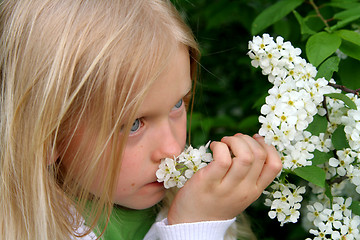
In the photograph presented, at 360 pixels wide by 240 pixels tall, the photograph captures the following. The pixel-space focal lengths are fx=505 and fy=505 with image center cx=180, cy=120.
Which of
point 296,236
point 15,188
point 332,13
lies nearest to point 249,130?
point 296,236

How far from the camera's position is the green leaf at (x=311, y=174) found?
1369 mm

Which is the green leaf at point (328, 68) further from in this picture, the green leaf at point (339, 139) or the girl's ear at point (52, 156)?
the girl's ear at point (52, 156)

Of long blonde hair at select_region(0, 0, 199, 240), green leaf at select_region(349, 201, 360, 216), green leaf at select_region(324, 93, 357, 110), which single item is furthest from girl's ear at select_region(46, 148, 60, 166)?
green leaf at select_region(349, 201, 360, 216)

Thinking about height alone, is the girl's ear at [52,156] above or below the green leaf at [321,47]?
above

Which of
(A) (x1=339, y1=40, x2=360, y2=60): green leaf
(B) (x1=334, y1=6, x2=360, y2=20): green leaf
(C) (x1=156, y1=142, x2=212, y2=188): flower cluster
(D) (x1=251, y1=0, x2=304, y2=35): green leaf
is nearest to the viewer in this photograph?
(C) (x1=156, y1=142, x2=212, y2=188): flower cluster

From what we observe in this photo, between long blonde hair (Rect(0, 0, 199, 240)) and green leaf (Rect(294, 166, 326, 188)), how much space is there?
47 cm

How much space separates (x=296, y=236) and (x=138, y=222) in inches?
36.0

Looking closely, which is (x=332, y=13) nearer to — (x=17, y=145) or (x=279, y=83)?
(x=279, y=83)

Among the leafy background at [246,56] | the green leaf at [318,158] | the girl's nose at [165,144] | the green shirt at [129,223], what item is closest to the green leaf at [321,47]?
the leafy background at [246,56]

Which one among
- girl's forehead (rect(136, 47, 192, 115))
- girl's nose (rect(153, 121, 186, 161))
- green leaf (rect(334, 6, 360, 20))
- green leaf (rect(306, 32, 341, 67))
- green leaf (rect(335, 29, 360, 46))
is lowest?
green leaf (rect(334, 6, 360, 20))

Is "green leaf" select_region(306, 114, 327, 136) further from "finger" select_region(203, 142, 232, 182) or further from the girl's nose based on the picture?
the girl's nose

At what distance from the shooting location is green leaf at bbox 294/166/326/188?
1.37 meters

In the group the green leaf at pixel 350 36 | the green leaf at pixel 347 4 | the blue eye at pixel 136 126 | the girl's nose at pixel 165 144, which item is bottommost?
the green leaf at pixel 347 4

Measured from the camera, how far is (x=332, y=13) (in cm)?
205
